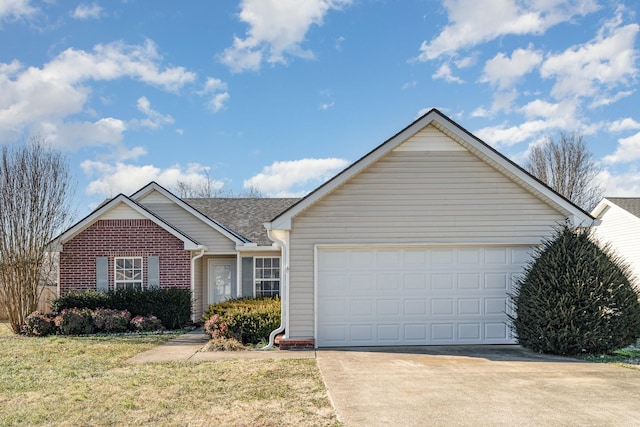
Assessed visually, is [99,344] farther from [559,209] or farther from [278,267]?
[559,209]

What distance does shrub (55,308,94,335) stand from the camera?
15703 millimetres

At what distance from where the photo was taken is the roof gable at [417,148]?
38.6 feet

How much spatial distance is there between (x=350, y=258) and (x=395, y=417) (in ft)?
19.2

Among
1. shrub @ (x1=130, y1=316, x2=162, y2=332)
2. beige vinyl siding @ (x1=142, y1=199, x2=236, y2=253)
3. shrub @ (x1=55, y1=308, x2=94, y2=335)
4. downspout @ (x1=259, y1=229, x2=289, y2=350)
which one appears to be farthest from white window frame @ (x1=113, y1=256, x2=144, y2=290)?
downspout @ (x1=259, y1=229, x2=289, y2=350)

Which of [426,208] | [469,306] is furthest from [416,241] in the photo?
[469,306]

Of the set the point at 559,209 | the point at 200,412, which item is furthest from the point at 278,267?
the point at 200,412

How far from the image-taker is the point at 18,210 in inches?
680

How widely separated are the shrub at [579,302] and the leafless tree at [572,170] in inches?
1058

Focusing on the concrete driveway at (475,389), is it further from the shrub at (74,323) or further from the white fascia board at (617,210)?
the white fascia board at (617,210)

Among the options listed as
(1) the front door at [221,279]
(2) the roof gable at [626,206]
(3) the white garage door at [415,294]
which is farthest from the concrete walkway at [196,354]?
(2) the roof gable at [626,206]

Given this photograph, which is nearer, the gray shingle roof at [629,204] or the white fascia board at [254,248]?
the white fascia board at [254,248]

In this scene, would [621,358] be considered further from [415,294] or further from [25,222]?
[25,222]

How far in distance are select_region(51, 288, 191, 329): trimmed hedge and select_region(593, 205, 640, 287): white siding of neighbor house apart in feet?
57.3

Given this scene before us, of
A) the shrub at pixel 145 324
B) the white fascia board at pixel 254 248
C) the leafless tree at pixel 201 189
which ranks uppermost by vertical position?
the leafless tree at pixel 201 189
